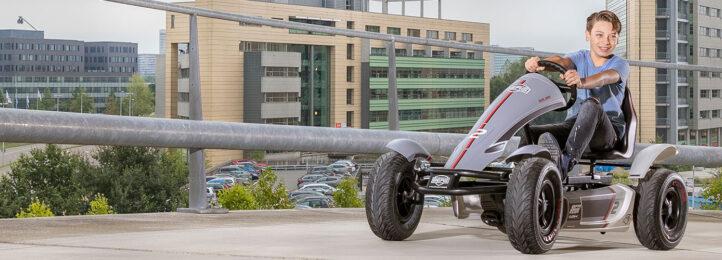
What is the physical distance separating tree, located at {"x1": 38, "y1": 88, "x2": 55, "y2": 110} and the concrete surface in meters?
0.60

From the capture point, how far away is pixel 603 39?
609 centimetres

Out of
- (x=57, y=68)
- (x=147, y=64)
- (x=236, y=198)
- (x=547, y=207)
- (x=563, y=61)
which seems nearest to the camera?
(x=547, y=207)

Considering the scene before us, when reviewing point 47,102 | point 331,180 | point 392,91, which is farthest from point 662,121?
point 47,102

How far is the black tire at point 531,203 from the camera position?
508cm

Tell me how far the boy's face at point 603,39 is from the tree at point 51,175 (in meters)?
3.57

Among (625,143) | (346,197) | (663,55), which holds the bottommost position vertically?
(346,197)

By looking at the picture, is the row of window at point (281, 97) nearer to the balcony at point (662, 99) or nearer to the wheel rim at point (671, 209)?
the balcony at point (662, 99)

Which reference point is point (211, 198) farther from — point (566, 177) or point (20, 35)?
point (566, 177)

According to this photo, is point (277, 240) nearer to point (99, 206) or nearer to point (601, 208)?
point (601, 208)

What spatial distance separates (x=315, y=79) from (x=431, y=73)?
2.92 feet

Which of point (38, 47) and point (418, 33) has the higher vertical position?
point (418, 33)

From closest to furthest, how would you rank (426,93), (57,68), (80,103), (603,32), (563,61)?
(563,61)
(603,32)
(80,103)
(57,68)
(426,93)

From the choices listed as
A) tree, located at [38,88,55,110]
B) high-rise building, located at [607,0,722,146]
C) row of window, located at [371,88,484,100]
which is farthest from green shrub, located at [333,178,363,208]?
tree, located at [38,88,55,110]

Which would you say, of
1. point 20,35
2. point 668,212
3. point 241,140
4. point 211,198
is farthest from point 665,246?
point 20,35
